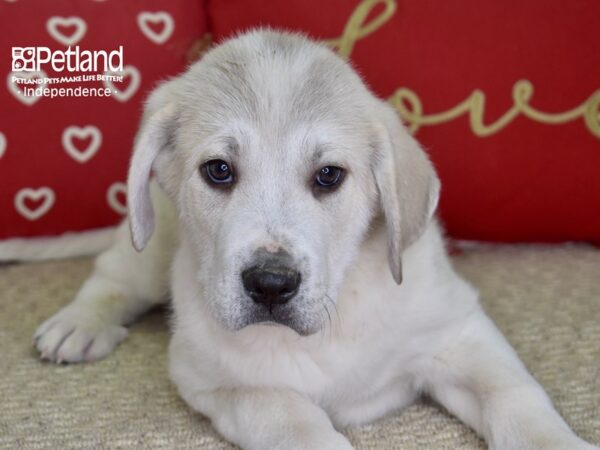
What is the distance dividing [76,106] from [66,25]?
250 millimetres

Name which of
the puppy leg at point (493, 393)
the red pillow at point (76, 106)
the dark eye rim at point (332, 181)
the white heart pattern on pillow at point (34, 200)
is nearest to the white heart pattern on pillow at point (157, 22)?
the red pillow at point (76, 106)

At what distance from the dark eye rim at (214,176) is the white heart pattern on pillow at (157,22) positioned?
115 centimetres

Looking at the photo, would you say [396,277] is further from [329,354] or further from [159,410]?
[159,410]

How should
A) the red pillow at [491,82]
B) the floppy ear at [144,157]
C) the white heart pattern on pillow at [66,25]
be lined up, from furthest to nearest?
the white heart pattern on pillow at [66,25] < the red pillow at [491,82] < the floppy ear at [144,157]

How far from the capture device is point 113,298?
251 cm

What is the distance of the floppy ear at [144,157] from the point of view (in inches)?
76.9

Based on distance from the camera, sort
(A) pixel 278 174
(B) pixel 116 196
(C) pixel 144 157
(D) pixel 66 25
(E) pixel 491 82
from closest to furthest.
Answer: (A) pixel 278 174, (C) pixel 144 157, (E) pixel 491 82, (D) pixel 66 25, (B) pixel 116 196

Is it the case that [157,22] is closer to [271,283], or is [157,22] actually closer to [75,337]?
A: [75,337]

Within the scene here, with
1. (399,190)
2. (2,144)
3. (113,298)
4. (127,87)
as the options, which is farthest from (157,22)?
(399,190)

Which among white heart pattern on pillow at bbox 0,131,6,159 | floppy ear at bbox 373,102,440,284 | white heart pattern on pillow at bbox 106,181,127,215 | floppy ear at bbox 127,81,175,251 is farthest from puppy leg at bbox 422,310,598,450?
white heart pattern on pillow at bbox 0,131,6,159

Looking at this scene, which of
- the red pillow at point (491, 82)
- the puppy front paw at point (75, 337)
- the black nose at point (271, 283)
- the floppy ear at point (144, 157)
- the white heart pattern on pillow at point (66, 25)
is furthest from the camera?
the white heart pattern on pillow at point (66, 25)

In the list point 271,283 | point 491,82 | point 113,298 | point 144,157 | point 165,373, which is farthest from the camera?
point 491,82

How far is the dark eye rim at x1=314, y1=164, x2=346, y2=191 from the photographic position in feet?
5.98

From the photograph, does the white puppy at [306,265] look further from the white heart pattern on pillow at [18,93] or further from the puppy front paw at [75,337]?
the white heart pattern on pillow at [18,93]
